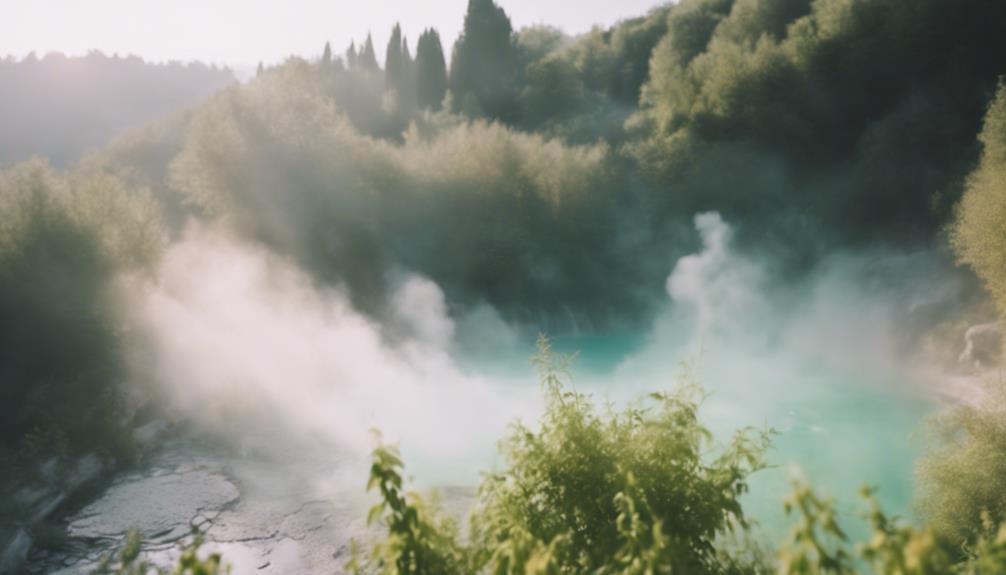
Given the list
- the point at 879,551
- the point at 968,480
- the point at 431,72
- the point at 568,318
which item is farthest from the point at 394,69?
the point at 879,551

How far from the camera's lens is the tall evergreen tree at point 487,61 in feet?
178

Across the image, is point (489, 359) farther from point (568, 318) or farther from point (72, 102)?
point (72, 102)

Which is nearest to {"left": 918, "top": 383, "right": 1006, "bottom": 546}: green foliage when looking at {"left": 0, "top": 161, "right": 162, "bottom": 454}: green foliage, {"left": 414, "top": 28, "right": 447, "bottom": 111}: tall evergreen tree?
{"left": 0, "top": 161, "right": 162, "bottom": 454}: green foliage

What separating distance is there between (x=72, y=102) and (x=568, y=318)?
87.4 m

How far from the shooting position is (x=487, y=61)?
2207 inches

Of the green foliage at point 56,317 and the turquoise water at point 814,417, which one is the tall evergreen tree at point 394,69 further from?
the green foliage at point 56,317

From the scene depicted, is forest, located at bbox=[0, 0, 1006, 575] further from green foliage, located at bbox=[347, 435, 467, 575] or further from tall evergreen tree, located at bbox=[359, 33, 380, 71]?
tall evergreen tree, located at bbox=[359, 33, 380, 71]

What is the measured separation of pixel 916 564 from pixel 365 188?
89.1 feet

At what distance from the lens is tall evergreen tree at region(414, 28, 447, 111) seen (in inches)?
2276

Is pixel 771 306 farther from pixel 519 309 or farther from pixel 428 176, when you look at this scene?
pixel 428 176

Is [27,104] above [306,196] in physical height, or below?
above

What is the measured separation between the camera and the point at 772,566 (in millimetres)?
4602

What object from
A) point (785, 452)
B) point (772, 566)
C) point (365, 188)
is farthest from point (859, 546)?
point (365, 188)

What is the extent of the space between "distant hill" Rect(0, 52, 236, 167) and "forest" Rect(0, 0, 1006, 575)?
47.8m
